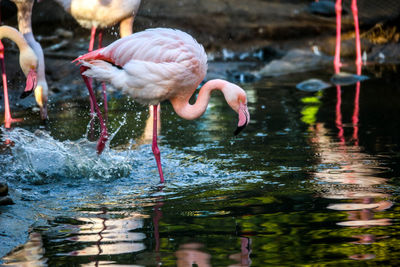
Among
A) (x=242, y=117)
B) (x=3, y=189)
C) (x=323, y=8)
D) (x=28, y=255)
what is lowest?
(x=28, y=255)

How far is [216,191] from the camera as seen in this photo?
424cm

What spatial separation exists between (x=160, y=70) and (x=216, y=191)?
40.1 inches

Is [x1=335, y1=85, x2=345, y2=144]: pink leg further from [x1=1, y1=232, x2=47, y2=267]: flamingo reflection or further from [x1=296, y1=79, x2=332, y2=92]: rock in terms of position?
[x1=1, y1=232, x2=47, y2=267]: flamingo reflection

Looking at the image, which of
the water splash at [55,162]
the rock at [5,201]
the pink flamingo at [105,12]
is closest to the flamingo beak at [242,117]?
the water splash at [55,162]

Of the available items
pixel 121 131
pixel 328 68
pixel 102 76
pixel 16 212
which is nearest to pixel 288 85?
pixel 328 68

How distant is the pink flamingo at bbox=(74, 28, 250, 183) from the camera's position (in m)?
4.76

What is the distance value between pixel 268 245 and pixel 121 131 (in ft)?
11.5

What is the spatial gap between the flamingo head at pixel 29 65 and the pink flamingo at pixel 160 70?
127 centimetres

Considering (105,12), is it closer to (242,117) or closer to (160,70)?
(160,70)

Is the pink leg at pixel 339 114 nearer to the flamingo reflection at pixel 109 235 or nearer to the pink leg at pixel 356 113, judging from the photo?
the pink leg at pixel 356 113

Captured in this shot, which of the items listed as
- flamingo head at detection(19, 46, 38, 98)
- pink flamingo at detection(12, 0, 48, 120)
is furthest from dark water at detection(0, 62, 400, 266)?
flamingo head at detection(19, 46, 38, 98)

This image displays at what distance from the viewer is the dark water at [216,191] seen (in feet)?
10.1

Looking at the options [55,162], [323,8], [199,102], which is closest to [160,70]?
[199,102]

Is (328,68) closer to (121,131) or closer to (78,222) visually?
(121,131)
